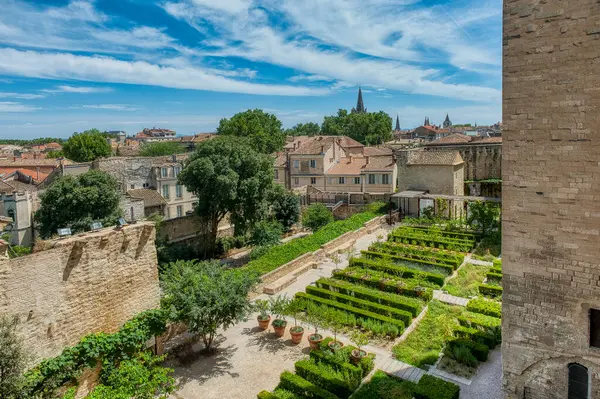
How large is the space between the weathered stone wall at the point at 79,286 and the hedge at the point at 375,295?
8052 millimetres

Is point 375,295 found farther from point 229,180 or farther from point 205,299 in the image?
point 229,180

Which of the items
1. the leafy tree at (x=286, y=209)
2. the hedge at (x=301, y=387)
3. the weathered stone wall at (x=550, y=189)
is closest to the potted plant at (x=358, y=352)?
the hedge at (x=301, y=387)

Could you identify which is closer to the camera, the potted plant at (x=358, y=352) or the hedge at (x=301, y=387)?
the hedge at (x=301, y=387)

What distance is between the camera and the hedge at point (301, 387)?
11.4 m

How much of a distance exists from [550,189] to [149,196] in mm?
33641

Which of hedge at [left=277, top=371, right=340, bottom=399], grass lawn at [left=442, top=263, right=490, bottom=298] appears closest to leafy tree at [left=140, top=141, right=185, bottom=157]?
grass lawn at [left=442, top=263, right=490, bottom=298]

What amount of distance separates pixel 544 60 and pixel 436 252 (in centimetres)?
1663

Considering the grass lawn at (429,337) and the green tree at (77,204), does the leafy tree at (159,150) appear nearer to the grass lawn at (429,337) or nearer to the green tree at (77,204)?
the green tree at (77,204)

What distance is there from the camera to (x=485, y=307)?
631 inches

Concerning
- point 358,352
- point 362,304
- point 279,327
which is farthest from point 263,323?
point 358,352

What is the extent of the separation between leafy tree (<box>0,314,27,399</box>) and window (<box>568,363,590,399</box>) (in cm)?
1215

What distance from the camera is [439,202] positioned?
105 ft

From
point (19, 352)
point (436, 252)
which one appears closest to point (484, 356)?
point (436, 252)

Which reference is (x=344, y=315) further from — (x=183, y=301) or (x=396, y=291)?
(x=183, y=301)
